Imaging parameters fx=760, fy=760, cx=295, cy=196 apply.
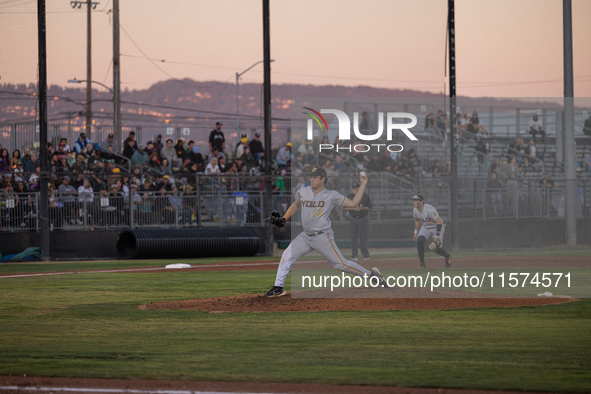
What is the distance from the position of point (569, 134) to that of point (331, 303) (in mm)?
16957

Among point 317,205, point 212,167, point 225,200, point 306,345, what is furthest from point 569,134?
point 306,345

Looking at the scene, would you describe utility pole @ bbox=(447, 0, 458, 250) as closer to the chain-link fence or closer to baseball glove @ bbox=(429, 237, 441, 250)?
the chain-link fence

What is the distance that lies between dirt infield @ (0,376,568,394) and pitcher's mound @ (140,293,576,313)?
5.01 meters

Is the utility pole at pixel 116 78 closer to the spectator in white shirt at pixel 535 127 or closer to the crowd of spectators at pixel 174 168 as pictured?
the crowd of spectators at pixel 174 168

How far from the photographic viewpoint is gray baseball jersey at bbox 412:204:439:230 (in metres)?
18.2

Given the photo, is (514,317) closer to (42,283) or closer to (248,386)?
(248,386)

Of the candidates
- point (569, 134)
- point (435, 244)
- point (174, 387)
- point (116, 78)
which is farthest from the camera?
point (116, 78)

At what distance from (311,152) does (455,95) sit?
563 cm

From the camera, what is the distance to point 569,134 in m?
26.1

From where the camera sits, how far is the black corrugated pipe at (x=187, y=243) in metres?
23.3

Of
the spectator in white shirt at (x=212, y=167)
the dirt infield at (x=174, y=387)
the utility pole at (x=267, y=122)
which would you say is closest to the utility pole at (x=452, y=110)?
the utility pole at (x=267, y=122)

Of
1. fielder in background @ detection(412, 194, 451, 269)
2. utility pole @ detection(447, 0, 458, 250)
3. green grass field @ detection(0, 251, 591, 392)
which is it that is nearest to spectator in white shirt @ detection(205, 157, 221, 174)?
utility pole @ detection(447, 0, 458, 250)

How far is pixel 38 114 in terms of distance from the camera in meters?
24.3

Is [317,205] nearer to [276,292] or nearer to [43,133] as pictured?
[276,292]
